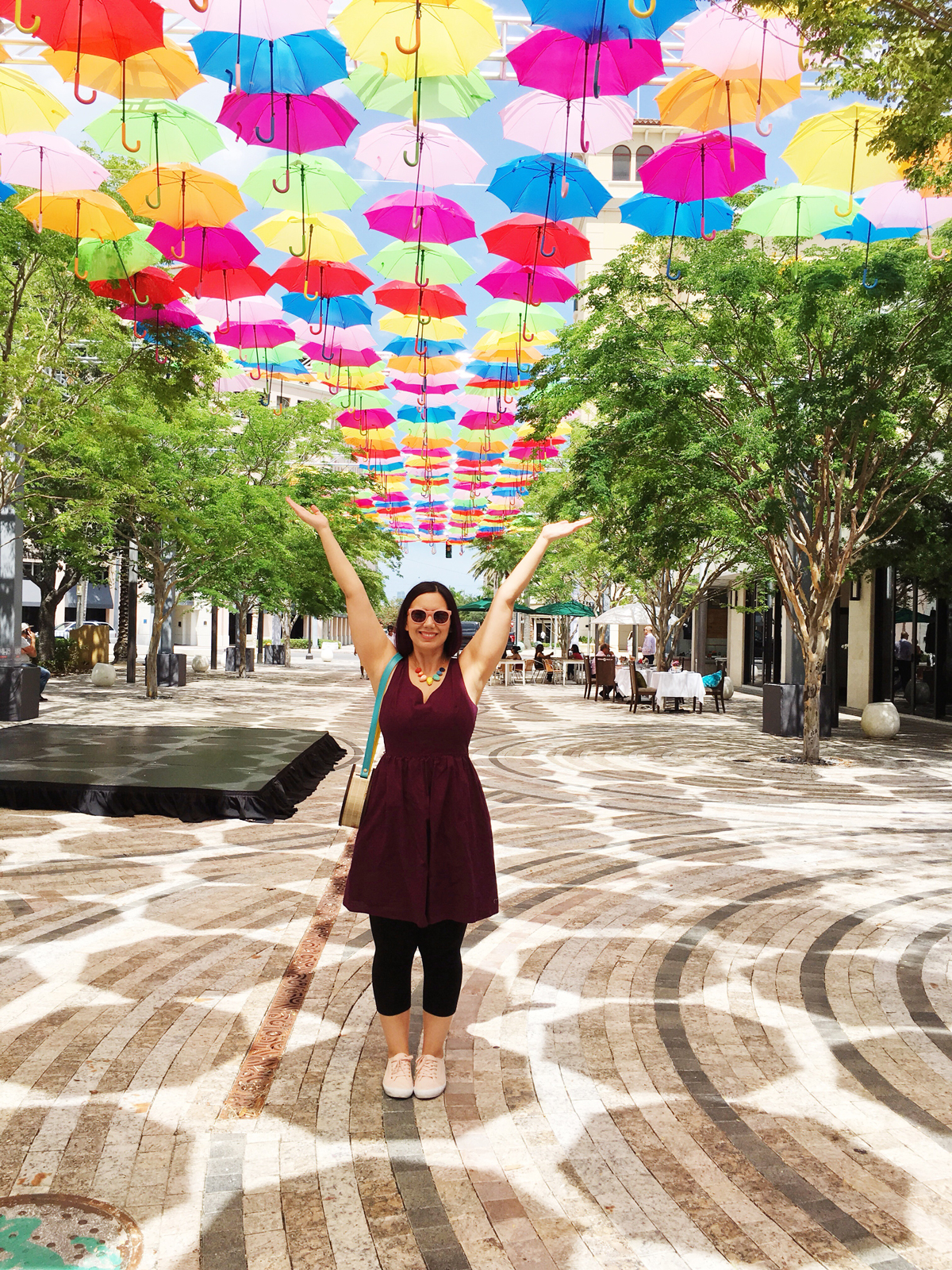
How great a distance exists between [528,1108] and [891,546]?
57.0 ft

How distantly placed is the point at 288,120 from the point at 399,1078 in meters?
8.00

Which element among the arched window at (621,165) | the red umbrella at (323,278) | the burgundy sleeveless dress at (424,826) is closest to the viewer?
the burgundy sleeveless dress at (424,826)

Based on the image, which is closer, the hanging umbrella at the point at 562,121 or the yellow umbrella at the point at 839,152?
the yellow umbrella at the point at 839,152

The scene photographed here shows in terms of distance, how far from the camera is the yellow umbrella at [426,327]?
13645 mm

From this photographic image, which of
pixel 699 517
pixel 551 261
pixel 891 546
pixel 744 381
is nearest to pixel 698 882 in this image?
pixel 551 261

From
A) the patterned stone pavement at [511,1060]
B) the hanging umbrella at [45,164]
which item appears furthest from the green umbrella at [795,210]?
the hanging umbrella at [45,164]

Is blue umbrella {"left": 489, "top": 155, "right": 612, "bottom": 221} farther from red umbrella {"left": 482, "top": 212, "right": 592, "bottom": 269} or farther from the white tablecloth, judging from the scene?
the white tablecloth

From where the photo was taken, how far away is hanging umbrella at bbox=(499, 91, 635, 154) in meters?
9.07

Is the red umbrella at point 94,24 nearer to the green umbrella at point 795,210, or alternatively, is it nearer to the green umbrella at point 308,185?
the green umbrella at point 308,185

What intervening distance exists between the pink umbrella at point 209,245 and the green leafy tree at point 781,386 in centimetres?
507

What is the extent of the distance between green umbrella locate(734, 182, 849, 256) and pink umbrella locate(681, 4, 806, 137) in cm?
236

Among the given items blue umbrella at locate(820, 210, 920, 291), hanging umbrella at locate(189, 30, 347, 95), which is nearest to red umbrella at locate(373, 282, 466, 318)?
hanging umbrella at locate(189, 30, 347, 95)

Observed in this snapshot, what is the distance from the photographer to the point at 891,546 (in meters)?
→ 18.8

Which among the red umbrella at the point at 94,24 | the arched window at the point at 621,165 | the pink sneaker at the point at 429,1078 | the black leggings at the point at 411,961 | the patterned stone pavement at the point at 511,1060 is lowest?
the patterned stone pavement at the point at 511,1060
